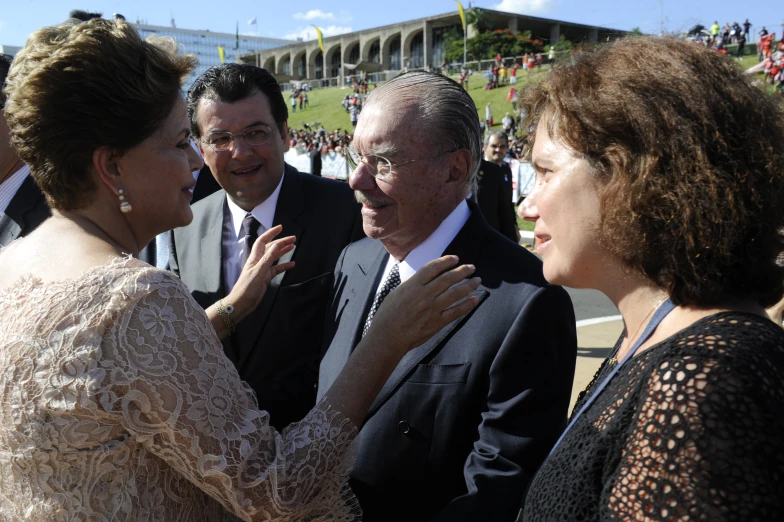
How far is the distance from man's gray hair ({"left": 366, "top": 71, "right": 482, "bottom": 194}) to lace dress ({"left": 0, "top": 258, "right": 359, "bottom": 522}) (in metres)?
1.20

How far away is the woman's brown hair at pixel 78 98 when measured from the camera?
5.90 feet

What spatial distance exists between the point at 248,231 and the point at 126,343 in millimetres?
1814

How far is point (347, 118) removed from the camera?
53.2 metres

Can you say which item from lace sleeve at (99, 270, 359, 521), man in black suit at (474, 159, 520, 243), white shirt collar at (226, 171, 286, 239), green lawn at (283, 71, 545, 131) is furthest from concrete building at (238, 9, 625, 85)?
lace sleeve at (99, 270, 359, 521)

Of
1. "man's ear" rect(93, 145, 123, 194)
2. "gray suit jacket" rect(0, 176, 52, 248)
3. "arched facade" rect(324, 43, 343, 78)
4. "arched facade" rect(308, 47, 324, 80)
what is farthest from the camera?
"arched facade" rect(308, 47, 324, 80)

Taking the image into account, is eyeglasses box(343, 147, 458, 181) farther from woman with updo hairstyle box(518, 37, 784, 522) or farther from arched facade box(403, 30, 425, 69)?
arched facade box(403, 30, 425, 69)

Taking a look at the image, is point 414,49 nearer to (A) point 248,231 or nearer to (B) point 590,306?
(B) point 590,306

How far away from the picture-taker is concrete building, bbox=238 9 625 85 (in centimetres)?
6944

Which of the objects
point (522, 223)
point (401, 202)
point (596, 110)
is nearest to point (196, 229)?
point (401, 202)

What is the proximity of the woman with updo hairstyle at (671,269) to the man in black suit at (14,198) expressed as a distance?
10.5ft

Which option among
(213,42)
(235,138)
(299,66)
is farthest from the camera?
(213,42)

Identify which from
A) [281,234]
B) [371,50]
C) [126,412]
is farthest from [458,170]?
[371,50]

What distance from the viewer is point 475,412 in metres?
2.09

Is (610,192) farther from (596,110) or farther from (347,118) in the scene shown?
(347,118)
